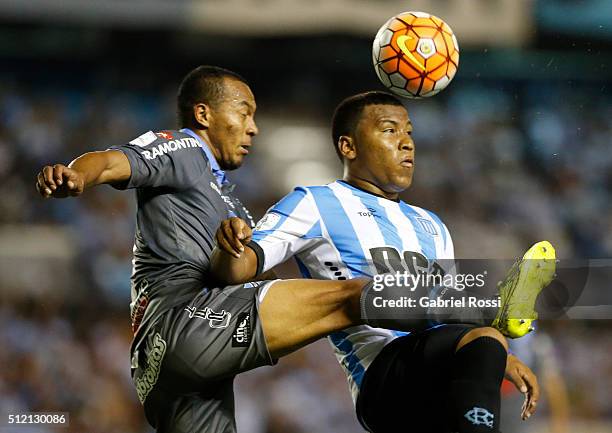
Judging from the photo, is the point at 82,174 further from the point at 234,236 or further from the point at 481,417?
the point at 481,417

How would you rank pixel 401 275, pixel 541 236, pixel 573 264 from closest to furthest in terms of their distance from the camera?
pixel 401 275 → pixel 573 264 → pixel 541 236

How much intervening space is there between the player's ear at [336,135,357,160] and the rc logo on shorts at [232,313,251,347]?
3.39ft

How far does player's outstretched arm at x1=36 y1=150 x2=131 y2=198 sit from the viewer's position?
2824 millimetres

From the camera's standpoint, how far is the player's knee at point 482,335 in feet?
9.08

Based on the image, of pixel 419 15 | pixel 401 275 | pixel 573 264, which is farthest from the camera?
pixel 419 15

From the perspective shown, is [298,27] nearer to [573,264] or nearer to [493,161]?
[493,161]

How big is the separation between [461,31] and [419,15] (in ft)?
21.7

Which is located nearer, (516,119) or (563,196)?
(563,196)

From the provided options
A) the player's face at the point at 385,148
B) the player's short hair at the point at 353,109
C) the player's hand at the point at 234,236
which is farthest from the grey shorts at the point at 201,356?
the player's short hair at the point at 353,109

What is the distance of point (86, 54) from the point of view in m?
10.2

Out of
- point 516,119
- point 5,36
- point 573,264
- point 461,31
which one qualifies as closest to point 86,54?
point 5,36

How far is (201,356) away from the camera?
10.4 ft

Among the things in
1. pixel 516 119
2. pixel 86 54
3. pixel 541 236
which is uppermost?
pixel 86 54

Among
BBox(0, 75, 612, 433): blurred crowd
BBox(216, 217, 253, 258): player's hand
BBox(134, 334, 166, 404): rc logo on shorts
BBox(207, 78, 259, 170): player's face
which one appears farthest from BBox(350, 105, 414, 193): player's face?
BBox(0, 75, 612, 433): blurred crowd
